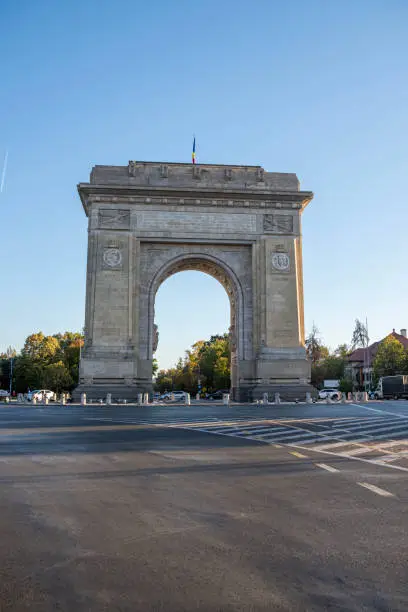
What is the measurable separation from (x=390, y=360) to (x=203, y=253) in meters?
48.7

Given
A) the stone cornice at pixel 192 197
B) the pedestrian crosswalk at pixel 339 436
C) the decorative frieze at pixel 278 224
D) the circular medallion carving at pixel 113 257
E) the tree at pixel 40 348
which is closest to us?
the pedestrian crosswalk at pixel 339 436

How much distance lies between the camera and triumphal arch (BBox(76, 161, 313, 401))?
127ft

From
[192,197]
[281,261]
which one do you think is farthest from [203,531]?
[192,197]

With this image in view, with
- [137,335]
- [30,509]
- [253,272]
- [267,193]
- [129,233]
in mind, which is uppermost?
[267,193]

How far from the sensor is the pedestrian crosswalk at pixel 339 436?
9.86 meters

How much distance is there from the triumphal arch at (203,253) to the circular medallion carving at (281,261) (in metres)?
0.07

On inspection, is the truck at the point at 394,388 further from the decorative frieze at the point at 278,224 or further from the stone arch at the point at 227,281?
the decorative frieze at the point at 278,224

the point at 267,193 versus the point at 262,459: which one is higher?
the point at 267,193

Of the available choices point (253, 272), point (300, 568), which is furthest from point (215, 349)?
point (300, 568)

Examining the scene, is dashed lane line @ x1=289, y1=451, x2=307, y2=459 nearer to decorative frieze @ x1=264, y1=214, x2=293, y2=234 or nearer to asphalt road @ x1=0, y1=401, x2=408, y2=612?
asphalt road @ x1=0, y1=401, x2=408, y2=612

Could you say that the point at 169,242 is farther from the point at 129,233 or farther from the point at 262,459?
the point at 262,459

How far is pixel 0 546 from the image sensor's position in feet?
13.3

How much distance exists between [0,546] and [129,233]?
3651 centimetres

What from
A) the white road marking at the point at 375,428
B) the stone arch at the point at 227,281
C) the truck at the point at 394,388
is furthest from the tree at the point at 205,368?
the white road marking at the point at 375,428
